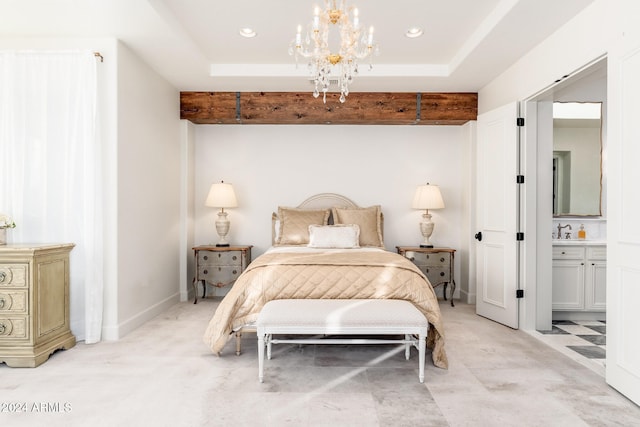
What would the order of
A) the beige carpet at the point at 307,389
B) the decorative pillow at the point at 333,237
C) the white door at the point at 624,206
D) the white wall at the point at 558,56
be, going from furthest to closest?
the decorative pillow at the point at 333,237
the white wall at the point at 558,56
the white door at the point at 624,206
the beige carpet at the point at 307,389

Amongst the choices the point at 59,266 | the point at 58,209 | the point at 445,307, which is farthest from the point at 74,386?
the point at 445,307

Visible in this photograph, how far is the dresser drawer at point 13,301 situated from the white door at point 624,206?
403 centimetres

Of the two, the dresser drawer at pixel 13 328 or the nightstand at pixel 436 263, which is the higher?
the nightstand at pixel 436 263

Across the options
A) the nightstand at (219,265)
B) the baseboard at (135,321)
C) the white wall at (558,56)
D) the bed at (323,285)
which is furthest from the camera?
the nightstand at (219,265)

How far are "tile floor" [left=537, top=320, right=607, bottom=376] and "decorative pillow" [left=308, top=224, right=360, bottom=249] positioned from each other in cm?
208

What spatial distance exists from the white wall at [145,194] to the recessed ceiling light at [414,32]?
103 inches

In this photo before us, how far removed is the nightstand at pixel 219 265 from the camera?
16.7 ft

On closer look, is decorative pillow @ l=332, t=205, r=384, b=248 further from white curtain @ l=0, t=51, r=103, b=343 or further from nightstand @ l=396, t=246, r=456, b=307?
white curtain @ l=0, t=51, r=103, b=343

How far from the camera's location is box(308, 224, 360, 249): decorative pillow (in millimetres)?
4590

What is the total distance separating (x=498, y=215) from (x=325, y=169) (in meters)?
→ 2.32

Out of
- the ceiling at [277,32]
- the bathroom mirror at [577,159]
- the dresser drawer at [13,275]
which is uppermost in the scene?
the ceiling at [277,32]

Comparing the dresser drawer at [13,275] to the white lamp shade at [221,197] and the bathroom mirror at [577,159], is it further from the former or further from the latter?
the bathroom mirror at [577,159]

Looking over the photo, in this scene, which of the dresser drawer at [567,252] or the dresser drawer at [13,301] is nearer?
the dresser drawer at [13,301]

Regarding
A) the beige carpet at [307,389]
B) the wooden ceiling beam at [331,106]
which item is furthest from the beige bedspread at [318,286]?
the wooden ceiling beam at [331,106]
